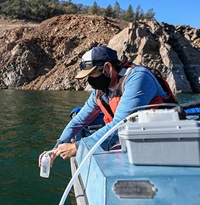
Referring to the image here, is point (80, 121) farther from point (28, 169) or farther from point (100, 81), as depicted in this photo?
point (28, 169)

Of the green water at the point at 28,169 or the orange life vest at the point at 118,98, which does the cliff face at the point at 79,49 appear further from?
the orange life vest at the point at 118,98

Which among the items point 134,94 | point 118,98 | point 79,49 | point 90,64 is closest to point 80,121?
point 118,98

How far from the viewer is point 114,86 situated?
3.07 m

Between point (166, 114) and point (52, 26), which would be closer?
point (166, 114)

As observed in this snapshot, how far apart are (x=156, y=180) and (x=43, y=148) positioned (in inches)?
212

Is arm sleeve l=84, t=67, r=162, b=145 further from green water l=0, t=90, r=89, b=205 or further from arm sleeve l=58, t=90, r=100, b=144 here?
green water l=0, t=90, r=89, b=205

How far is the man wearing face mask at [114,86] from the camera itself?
8.79 feet

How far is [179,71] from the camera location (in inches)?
1368

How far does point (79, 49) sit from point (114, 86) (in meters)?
40.4

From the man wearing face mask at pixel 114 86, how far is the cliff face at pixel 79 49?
30.5 meters

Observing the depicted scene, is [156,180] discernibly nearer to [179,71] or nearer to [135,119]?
[135,119]

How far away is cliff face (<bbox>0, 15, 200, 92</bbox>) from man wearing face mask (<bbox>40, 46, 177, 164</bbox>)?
30.5 m

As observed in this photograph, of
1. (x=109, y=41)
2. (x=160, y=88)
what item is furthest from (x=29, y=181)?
(x=109, y=41)

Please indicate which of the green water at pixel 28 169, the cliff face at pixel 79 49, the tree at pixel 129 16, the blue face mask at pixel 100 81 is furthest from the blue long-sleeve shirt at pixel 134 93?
the tree at pixel 129 16
